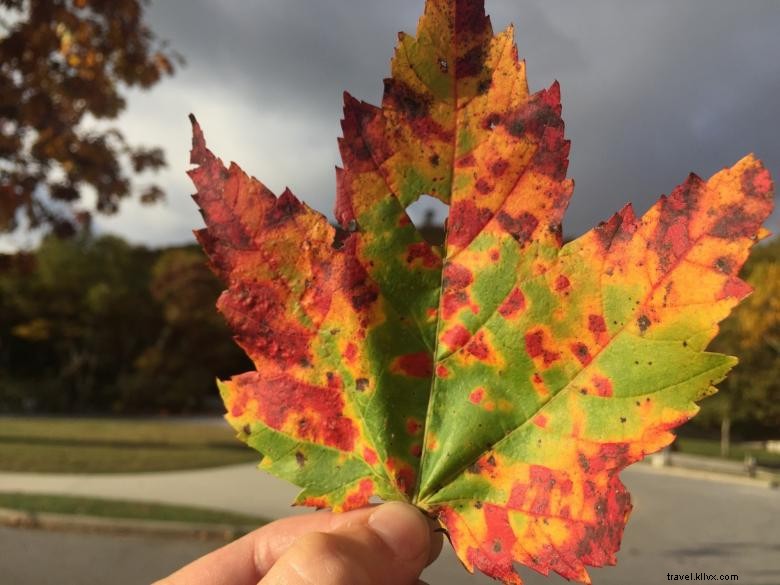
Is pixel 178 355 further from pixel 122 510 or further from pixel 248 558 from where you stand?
pixel 248 558

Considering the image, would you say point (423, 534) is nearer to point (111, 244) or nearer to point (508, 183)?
point (508, 183)

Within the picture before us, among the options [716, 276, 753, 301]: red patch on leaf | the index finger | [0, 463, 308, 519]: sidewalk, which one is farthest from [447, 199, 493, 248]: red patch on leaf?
[0, 463, 308, 519]: sidewalk

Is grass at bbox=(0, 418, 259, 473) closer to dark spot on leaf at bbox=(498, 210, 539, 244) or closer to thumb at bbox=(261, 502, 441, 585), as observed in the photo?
thumb at bbox=(261, 502, 441, 585)

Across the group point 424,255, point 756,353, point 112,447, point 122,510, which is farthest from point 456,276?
point 112,447

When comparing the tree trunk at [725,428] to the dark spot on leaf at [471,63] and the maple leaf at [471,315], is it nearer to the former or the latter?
the maple leaf at [471,315]

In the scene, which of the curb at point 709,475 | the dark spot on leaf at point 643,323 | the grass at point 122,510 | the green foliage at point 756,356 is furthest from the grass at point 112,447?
the dark spot on leaf at point 643,323

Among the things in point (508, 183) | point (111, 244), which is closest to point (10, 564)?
point (508, 183)
